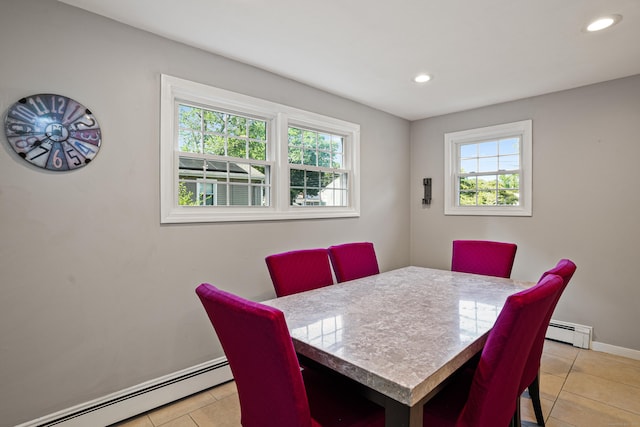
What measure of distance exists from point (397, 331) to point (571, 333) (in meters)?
2.91

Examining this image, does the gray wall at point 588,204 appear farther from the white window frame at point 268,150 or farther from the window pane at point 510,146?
the white window frame at point 268,150

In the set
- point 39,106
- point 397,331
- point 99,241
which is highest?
point 39,106

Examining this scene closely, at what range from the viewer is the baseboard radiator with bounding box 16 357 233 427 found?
6.19 ft

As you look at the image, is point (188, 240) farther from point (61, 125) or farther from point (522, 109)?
point (522, 109)

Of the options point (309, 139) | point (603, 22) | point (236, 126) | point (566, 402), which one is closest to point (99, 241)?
point (236, 126)

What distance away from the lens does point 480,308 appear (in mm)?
1664

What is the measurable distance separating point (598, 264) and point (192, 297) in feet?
12.1

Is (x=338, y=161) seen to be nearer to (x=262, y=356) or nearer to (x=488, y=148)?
(x=488, y=148)

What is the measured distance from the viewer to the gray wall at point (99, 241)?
176cm

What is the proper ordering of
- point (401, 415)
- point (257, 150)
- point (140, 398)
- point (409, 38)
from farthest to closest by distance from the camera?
point (257, 150) → point (409, 38) → point (140, 398) → point (401, 415)

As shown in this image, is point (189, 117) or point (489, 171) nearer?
point (189, 117)

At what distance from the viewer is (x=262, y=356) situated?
0.98m

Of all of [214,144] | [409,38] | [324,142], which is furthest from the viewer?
[324,142]

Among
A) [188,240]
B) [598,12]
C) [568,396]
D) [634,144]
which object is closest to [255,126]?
[188,240]
